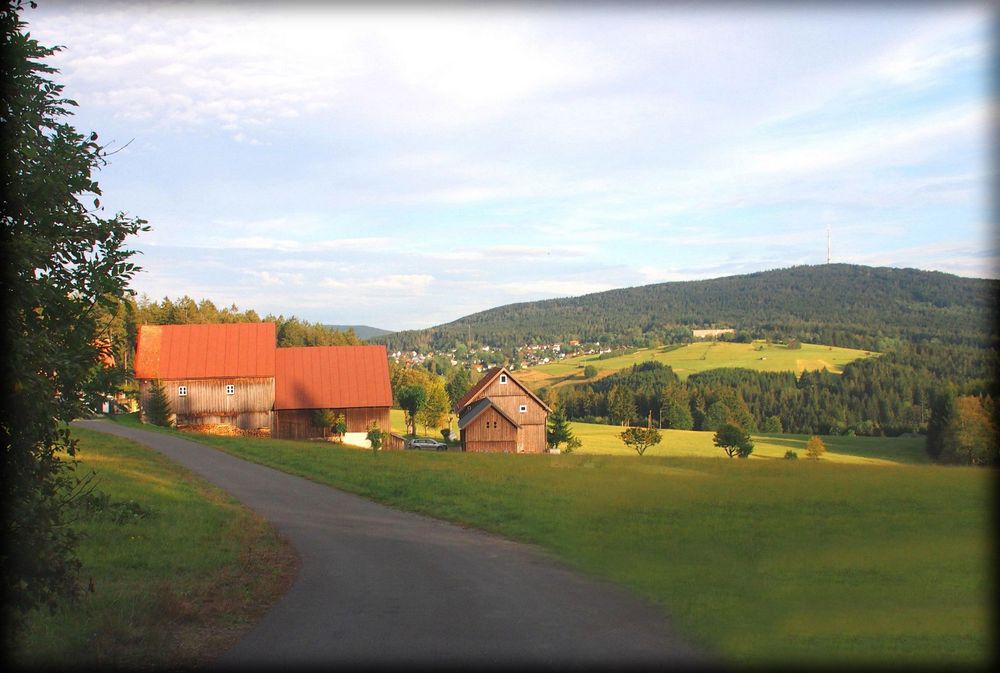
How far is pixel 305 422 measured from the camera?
4756cm

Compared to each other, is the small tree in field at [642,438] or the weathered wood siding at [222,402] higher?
the weathered wood siding at [222,402]

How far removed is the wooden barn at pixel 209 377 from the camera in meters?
46.7

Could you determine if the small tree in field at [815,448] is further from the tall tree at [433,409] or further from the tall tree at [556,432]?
the tall tree at [433,409]

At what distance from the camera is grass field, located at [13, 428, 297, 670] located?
620 centimetres

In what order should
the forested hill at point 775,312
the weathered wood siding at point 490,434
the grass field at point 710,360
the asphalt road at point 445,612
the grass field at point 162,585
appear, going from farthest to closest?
the grass field at point 710,360 < the weathered wood siding at point 490,434 < the forested hill at point 775,312 < the grass field at point 162,585 < the asphalt road at point 445,612

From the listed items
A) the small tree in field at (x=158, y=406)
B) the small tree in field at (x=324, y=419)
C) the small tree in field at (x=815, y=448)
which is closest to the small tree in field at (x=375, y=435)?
the small tree in field at (x=324, y=419)

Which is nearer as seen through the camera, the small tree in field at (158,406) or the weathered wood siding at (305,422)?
the small tree in field at (158,406)

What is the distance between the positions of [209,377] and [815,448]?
3819 cm

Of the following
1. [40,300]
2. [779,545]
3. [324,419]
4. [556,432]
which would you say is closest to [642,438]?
[556,432]

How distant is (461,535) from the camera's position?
11.9 meters

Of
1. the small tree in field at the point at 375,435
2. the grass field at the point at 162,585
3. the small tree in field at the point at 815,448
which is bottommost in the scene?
the small tree in field at the point at 815,448

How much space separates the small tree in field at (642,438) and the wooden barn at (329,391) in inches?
677

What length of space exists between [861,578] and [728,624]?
7.99 ft

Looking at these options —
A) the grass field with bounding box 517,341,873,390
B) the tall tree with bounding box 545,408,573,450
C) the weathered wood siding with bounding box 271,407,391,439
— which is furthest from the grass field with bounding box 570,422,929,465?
the weathered wood siding with bounding box 271,407,391,439
